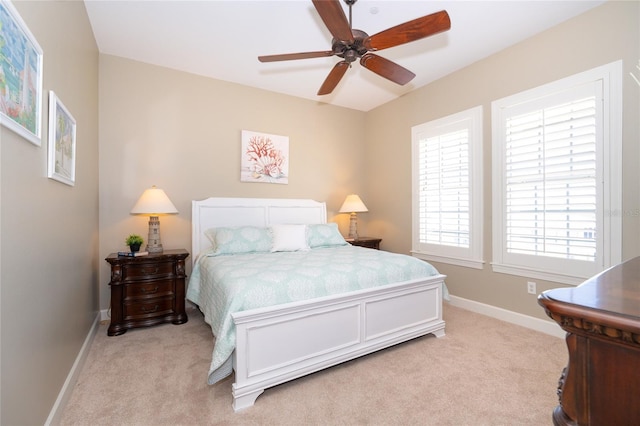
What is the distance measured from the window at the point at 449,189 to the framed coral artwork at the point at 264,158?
6.05 ft

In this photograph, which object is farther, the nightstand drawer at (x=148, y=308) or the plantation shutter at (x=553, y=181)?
the nightstand drawer at (x=148, y=308)

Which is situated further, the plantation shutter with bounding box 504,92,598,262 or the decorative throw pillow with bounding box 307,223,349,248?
the decorative throw pillow with bounding box 307,223,349,248

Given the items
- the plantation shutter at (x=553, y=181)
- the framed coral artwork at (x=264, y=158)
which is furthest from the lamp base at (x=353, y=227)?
the plantation shutter at (x=553, y=181)

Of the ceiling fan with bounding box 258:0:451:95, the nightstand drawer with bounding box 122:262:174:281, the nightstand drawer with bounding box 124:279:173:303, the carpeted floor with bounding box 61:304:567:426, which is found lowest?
the carpeted floor with bounding box 61:304:567:426

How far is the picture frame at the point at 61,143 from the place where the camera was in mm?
1595

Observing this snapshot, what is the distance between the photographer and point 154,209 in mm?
2977

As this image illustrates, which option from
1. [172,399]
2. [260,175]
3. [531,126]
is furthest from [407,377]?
[260,175]

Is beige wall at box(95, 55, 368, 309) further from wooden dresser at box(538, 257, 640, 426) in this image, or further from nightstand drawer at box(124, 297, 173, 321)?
wooden dresser at box(538, 257, 640, 426)

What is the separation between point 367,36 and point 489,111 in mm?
1924

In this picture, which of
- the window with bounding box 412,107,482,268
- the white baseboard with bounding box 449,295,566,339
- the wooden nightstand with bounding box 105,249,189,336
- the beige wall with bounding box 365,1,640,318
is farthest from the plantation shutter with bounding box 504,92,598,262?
the wooden nightstand with bounding box 105,249,189,336

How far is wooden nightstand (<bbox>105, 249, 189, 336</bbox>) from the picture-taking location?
2828 mm

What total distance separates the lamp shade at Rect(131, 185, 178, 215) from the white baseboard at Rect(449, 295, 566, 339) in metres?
3.51

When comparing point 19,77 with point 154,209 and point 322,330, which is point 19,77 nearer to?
point 154,209

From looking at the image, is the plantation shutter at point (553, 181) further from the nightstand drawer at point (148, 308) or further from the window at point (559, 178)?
the nightstand drawer at point (148, 308)
